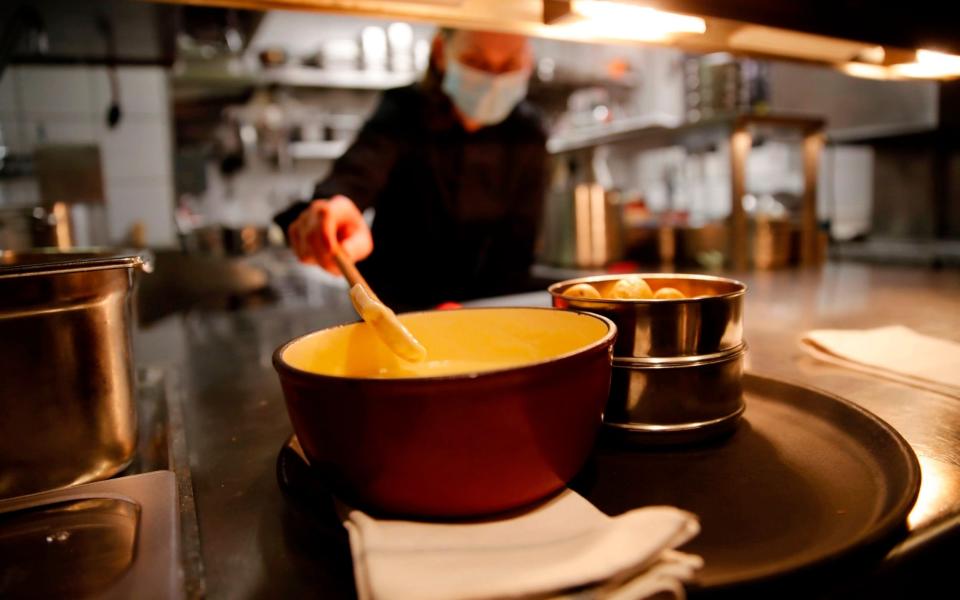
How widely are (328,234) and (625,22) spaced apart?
1.73ft

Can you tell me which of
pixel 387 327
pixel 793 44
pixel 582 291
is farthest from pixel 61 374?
pixel 793 44

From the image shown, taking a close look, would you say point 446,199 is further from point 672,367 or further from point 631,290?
point 672,367

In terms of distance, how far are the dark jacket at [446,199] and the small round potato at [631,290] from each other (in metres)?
1.16

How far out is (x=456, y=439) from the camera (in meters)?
0.40

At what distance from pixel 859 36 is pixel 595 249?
1.49 m

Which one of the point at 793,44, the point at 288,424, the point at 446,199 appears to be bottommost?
the point at 288,424

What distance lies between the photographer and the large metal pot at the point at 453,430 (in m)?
0.39

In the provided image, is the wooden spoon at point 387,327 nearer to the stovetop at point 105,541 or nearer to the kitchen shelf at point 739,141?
the stovetop at point 105,541

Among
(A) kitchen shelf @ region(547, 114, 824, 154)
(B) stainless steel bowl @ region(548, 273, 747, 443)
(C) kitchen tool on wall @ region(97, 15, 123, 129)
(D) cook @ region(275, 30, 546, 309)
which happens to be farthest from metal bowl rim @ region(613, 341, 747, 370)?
(C) kitchen tool on wall @ region(97, 15, 123, 129)

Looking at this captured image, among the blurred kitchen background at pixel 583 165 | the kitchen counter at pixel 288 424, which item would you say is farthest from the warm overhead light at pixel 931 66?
the kitchen counter at pixel 288 424

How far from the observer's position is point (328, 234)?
92 cm

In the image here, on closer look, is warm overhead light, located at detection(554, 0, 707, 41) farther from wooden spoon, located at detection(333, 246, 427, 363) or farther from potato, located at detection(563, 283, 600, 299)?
wooden spoon, located at detection(333, 246, 427, 363)

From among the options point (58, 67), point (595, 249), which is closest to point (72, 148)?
point (58, 67)

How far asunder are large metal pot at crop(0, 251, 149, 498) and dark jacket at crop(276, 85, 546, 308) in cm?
123
